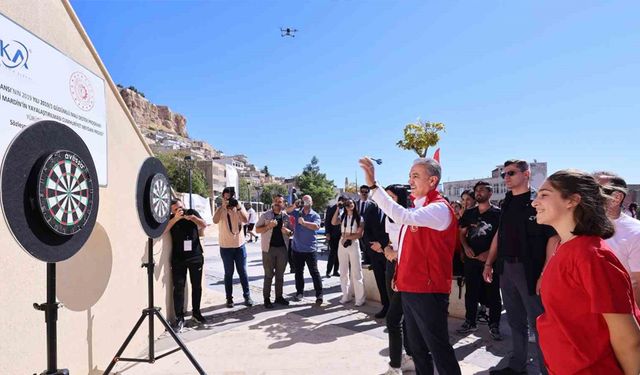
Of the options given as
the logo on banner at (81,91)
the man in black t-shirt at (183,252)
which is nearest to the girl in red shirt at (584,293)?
the logo on banner at (81,91)

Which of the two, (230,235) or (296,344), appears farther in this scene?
(230,235)

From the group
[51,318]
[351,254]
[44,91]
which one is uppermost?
[44,91]

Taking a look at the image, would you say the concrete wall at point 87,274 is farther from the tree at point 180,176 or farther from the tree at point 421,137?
the tree at point 180,176

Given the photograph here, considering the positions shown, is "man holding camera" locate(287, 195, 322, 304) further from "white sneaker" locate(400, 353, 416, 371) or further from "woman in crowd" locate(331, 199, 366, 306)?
"white sneaker" locate(400, 353, 416, 371)

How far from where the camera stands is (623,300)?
5.00ft

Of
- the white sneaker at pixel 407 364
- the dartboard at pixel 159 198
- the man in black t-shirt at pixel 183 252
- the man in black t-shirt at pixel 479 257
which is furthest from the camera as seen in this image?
the man in black t-shirt at pixel 183 252

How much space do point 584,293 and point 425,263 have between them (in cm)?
128

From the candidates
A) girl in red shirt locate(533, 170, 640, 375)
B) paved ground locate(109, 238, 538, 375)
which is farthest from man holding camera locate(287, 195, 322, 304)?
girl in red shirt locate(533, 170, 640, 375)

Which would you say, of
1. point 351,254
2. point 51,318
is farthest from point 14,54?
point 351,254

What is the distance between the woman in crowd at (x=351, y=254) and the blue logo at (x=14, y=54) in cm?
509

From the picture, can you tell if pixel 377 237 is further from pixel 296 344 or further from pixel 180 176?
pixel 180 176

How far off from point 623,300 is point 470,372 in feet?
8.98

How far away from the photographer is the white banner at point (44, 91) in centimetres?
242

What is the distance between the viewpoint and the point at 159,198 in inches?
147
